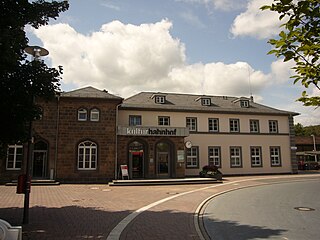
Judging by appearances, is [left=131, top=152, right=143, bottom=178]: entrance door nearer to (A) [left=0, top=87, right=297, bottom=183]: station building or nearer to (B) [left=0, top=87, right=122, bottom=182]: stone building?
(A) [left=0, top=87, right=297, bottom=183]: station building

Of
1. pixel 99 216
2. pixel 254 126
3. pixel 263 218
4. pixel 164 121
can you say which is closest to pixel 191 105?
pixel 164 121

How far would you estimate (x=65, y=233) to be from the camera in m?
7.60

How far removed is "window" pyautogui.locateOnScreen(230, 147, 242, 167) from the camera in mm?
29430

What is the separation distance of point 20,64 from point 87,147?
50.9 feet

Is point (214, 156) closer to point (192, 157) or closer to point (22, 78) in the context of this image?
point (192, 157)

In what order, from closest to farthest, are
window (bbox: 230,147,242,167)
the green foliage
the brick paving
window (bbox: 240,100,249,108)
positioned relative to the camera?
the brick paving
window (bbox: 230,147,242,167)
window (bbox: 240,100,249,108)
the green foliage

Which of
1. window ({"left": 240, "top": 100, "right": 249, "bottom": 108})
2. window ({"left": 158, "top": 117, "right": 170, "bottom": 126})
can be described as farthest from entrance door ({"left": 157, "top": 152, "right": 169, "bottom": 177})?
window ({"left": 240, "top": 100, "right": 249, "bottom": 108})

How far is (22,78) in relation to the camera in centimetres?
824

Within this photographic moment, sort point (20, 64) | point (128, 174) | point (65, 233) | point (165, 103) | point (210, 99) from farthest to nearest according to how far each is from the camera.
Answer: point (210, 99) < point (165, 103) < point (128, 174) < point (20, 64) < point (65, 233)

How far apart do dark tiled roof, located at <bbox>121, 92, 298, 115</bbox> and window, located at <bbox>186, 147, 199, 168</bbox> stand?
396 cm

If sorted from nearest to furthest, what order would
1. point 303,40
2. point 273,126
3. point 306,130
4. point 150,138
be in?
point 303,40, point 150,138, point 273,126, point 306,130

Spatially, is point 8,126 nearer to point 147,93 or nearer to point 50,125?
point 50,125

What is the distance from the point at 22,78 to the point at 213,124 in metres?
23.4

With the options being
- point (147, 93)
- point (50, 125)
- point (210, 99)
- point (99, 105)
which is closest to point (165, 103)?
point (147, 93)
